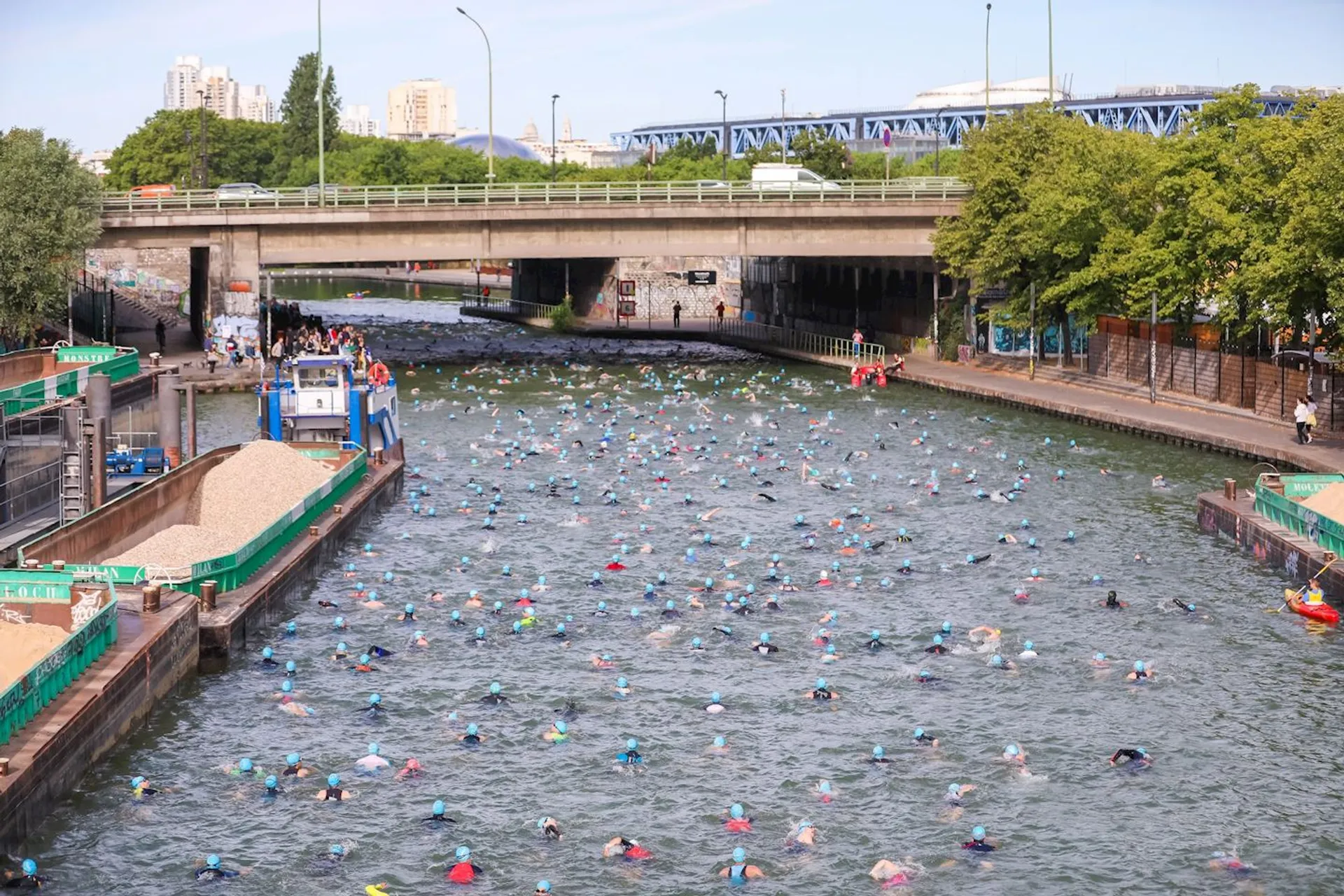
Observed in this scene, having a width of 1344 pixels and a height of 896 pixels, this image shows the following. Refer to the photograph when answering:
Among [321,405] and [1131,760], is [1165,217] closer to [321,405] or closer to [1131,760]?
[321,405]

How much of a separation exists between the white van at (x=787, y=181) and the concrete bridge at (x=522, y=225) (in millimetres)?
275

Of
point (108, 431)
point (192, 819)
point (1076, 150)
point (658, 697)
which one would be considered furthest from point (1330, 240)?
point (192, 819)

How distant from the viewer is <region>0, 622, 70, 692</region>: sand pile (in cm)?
2739

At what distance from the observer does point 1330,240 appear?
5300cm

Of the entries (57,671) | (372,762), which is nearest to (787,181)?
(372,762)

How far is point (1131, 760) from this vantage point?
28.2 meters

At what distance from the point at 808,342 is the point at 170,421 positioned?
48362mm

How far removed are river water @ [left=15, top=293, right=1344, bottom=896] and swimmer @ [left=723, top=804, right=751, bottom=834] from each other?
0.22 metres

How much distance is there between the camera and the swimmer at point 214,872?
925 inches

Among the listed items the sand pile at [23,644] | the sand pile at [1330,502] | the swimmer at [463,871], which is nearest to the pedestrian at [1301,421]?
the sand pile at [1330,502]

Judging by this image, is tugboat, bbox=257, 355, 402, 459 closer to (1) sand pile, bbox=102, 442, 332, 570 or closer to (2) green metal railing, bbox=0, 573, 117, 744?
(1) sand pile, bbox=102, 442, 332, 570

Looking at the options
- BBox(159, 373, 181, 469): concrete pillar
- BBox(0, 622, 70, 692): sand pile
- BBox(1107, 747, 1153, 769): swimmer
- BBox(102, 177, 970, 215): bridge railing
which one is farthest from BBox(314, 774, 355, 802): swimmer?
BBox(102, 177, 970, 215): bridge railing

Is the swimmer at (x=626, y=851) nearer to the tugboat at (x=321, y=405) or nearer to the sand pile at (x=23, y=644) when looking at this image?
the sand pile at (x=23, y=644)

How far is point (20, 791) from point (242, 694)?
768cm
